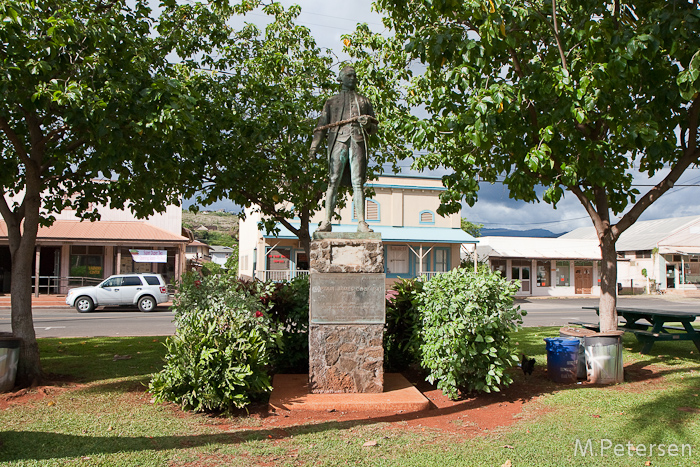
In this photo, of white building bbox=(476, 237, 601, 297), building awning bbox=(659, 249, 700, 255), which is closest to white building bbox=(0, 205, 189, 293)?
white building bbox=(476, 237, 601, 297)

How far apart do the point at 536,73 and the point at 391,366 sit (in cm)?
473

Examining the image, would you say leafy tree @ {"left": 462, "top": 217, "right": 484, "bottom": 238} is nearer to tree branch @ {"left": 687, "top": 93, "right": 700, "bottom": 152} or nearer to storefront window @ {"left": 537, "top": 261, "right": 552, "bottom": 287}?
storefront window @ {"left": 537, "top": 261, "right": 552, "bottom": 287}

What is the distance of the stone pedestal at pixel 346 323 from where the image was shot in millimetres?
6168

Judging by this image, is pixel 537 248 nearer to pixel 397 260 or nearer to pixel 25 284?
pixel 397 260

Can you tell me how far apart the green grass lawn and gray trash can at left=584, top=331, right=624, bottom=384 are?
0.62 feet

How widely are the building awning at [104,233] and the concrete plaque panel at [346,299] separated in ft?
67.2

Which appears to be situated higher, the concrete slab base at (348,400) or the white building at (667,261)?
the white building at (667,261)

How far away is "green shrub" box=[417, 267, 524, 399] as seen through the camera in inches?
235

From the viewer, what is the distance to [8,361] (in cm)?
630

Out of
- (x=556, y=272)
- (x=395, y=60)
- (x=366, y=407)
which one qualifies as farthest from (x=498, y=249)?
(x=366, y=407)

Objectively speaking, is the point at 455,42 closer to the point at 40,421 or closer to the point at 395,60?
the point at 395,60

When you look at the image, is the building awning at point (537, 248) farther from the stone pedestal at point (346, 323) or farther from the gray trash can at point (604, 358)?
the stone pedestal at point (346, 323)

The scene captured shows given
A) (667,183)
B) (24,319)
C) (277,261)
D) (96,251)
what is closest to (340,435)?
(24,319)

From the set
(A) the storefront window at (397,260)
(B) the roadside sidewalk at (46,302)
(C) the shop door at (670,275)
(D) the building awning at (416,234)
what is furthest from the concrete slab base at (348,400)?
(C) the shop door at (670,275)
